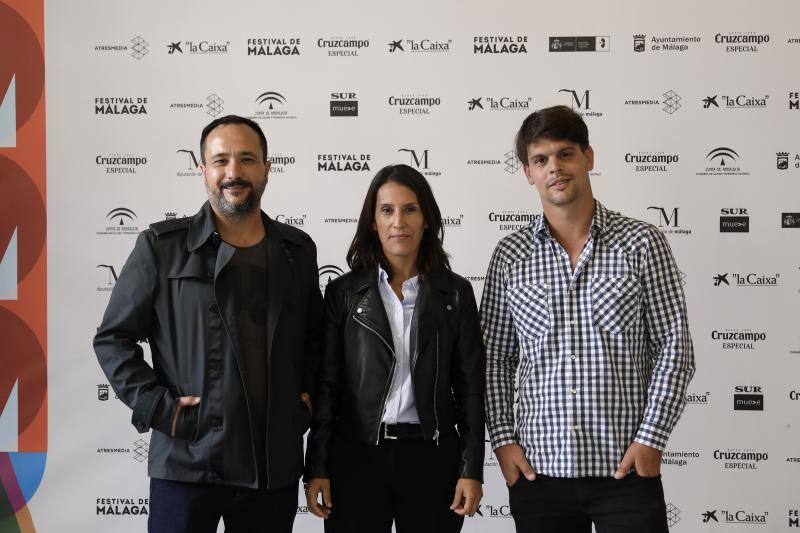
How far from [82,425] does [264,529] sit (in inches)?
74.5

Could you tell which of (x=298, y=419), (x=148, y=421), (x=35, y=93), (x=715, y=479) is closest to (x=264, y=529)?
(x=298, y=419)

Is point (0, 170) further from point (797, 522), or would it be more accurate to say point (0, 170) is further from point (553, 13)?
point (797, 522)

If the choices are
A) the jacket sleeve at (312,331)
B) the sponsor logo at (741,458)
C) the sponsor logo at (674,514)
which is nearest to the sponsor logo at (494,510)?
the sponsor logo at (674,514)

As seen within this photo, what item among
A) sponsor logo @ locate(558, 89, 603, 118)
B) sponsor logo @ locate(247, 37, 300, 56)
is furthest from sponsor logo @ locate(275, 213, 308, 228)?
sponsor logo @ locate(558, 89, 603, 118)

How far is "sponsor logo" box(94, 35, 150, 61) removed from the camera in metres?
3.55

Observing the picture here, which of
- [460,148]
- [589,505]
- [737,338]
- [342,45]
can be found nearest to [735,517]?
[737,338]

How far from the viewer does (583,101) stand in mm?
3469

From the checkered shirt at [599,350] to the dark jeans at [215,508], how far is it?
0.68 m

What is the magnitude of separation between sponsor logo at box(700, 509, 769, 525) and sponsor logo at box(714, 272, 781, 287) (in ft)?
3.67

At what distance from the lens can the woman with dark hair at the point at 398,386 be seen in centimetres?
208

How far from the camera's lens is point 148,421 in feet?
6.35

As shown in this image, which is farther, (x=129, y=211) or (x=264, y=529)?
(x=129, y=211)

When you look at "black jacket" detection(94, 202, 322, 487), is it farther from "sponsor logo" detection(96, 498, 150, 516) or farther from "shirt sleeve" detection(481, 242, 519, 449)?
"sponsor logo" detection(96, 498, 150, 516)

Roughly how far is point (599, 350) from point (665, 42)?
2.10m
